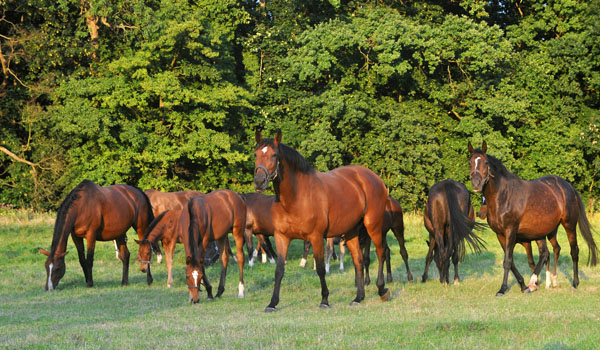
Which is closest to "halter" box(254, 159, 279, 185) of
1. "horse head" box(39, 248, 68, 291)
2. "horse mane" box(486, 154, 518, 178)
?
"horse mane" box(486, 154, 518, 178)

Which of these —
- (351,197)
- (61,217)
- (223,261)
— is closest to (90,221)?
(61,217)

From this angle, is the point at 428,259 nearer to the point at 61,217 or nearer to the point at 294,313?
the point at 294,313

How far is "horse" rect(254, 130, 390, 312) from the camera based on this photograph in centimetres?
920

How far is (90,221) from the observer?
13.1m

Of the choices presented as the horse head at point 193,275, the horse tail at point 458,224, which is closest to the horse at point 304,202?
the horse head at point 193,275

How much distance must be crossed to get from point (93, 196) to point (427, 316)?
7.70 meters

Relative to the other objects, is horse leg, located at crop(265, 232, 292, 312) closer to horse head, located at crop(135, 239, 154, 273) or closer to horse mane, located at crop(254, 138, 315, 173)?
horse mane, located at crop(254, 138, 315, 173)

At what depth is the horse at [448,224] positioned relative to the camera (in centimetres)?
1267

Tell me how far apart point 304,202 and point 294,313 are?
1660mm

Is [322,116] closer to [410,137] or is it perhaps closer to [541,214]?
[410,137]

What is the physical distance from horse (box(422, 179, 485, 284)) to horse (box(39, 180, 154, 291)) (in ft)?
21.3

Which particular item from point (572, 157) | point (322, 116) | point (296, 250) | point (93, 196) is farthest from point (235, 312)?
point (572, 157)

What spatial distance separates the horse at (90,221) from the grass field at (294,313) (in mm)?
479

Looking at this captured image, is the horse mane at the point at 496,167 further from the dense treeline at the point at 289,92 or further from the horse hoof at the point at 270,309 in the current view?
the dense treeline at the point at 289,92
